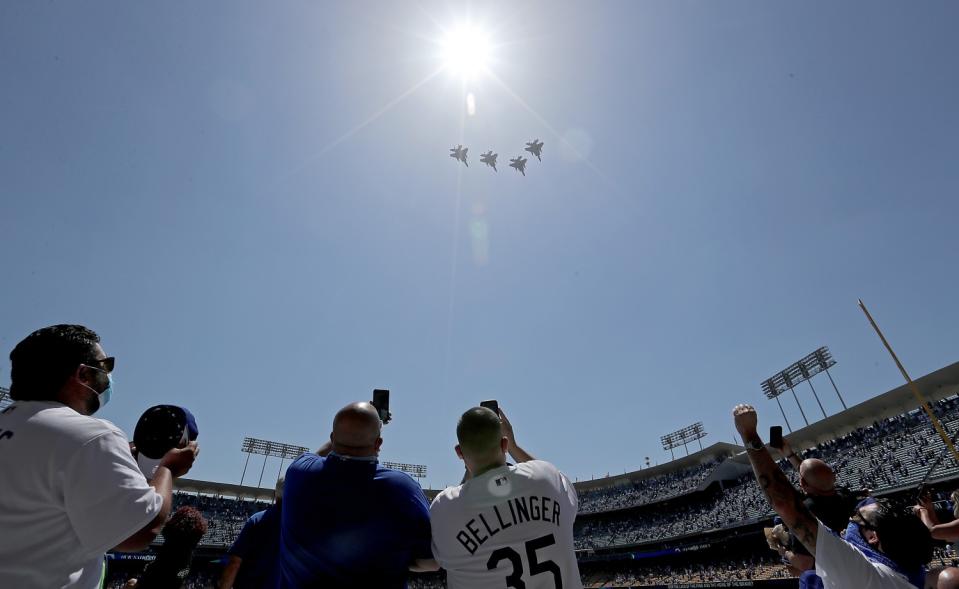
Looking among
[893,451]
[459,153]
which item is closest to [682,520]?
[893,451]

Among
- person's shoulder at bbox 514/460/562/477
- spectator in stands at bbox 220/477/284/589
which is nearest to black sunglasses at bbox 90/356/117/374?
spectator in stands at bbox 220/477/284/589

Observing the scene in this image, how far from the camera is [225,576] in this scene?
3363 mm

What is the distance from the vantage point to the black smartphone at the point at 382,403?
11.4 feet

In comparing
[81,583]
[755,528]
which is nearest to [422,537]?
[81,583]

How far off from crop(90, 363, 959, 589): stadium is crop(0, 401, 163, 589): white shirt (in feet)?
123

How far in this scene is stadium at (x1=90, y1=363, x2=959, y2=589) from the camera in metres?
32.0

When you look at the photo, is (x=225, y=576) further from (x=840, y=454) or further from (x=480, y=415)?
(x=840, y=454)

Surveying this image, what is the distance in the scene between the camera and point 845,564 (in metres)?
2.70

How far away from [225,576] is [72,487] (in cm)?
199

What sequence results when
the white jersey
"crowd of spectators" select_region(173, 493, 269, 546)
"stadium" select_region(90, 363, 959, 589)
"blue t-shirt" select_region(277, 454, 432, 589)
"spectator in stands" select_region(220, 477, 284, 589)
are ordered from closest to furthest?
"blue t-shirt" select_region(277, 454, 432, 589) → the white jersey → "spectator in stands" select_region(220, 477, 284, 589) → "stadium" select_region(90, 363, 959, 589) → "crowd of spectators" select_region(173, 493, 269, 546)

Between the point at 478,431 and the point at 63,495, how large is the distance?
201 cm

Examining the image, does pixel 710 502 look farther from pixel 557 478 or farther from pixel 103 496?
pixel 103 496

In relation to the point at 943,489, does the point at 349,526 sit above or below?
below

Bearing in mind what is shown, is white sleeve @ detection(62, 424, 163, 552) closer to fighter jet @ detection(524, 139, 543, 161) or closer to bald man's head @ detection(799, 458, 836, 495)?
bald man's head @ detection(799, 458, 836, 495)
